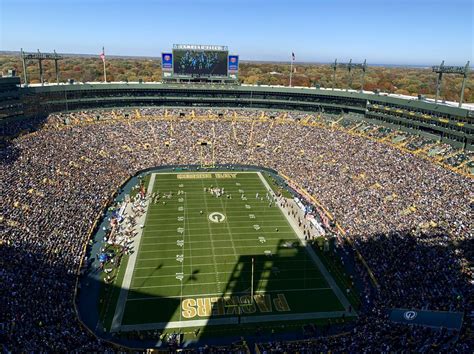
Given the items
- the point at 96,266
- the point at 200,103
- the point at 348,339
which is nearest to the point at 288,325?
the point at 348,339

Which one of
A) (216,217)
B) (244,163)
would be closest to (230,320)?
(216,217)

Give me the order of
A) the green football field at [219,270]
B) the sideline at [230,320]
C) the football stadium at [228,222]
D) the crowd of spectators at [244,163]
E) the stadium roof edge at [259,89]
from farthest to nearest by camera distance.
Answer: the stadium roof edge at [259,89]
the green football field at [219,270]
the sideline at [230,320]
the football stadium at [228,222]
the crowd of spectators at [244,163]

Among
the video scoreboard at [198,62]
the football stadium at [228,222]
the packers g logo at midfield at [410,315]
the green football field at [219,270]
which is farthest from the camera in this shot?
the video scoreboard at [198,62]

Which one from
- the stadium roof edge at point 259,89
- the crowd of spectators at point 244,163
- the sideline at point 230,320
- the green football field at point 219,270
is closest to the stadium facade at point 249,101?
the stadium roof edge at point 259,89

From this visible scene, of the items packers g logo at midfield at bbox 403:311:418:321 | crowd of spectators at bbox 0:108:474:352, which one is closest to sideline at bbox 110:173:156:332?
crowd of spectators at bbox 0:108:474:352

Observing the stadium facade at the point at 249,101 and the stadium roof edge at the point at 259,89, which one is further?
the stadium roof edge at the point at 259,89

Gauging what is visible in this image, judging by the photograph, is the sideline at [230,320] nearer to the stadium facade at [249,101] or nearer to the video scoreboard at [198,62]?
the stadium facade at [249,101]
